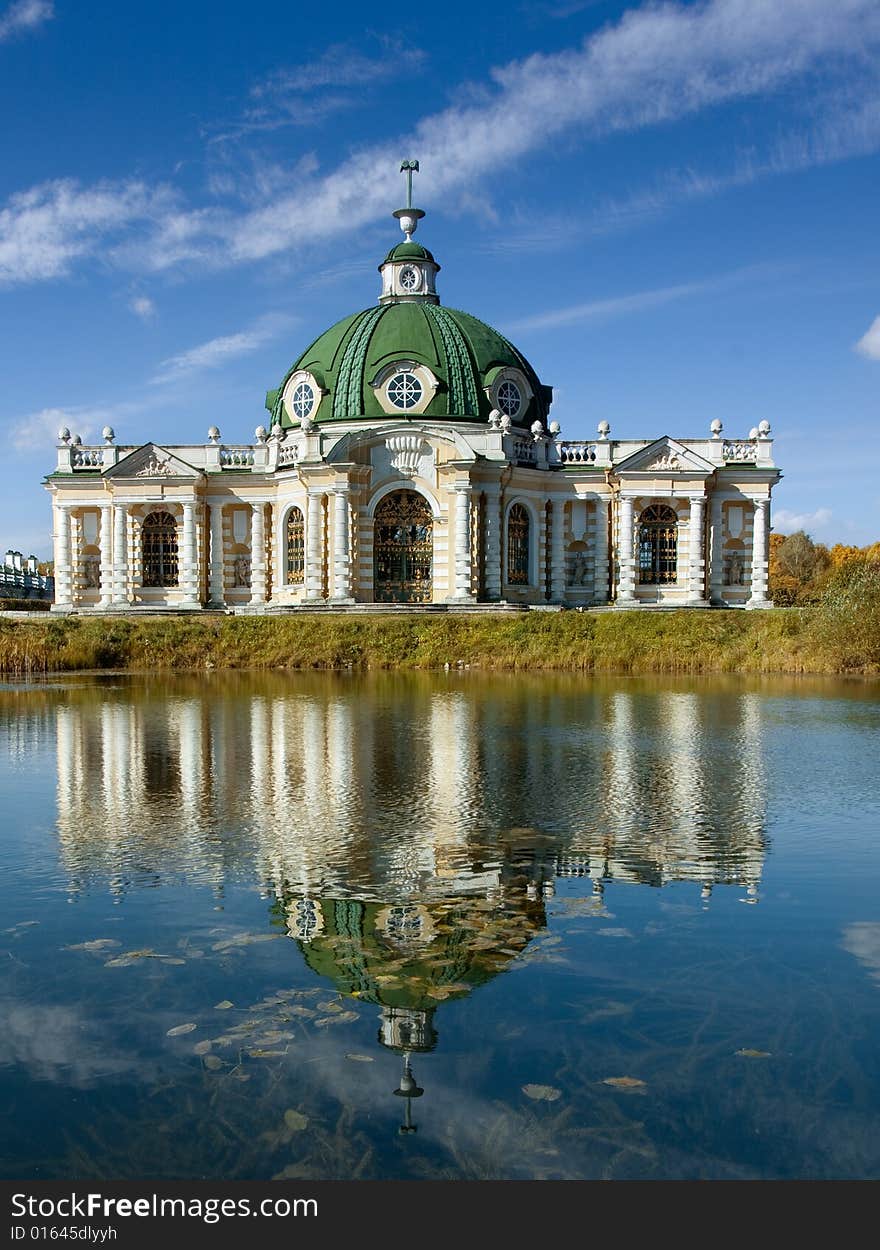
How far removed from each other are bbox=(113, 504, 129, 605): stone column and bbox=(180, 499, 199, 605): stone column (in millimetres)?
3039

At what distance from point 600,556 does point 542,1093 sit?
5426cm

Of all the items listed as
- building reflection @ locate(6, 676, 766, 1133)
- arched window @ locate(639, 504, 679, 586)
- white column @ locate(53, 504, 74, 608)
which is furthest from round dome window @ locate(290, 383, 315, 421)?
building reflection @ locate(6, 676, 766, 1133)

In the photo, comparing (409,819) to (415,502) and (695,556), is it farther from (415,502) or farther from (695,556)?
(695,556)

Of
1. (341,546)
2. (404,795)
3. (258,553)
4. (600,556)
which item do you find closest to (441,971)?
(404,795)

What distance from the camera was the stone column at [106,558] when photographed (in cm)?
6050

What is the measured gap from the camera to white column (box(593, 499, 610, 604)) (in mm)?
59594

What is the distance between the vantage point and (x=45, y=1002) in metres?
7.80

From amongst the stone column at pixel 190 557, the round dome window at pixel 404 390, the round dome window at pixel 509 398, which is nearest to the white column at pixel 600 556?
the round dome window at pixel 509 398

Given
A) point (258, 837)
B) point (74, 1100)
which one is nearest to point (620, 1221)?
point (74, 1100)

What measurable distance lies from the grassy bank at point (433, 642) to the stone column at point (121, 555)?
460 inches

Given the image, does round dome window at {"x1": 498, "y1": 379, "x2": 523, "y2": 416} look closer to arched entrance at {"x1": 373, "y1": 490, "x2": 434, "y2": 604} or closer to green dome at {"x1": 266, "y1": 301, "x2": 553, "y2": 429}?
green dome at {"x1": 266, "y1": 301, "x2": 553, "y2": 429}

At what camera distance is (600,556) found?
196 feet

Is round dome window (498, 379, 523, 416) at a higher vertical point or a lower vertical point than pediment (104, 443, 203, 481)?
higher

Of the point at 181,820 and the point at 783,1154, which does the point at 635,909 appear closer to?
the point at 783,1154
